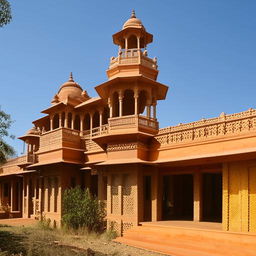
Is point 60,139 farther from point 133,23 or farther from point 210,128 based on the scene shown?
point 210,128

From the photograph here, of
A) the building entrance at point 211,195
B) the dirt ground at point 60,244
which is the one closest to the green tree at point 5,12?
the dirt ground at point 60,244

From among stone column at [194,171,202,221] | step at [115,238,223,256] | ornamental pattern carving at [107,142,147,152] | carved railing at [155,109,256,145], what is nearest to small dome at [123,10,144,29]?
carved railing at [155,109,256,145]

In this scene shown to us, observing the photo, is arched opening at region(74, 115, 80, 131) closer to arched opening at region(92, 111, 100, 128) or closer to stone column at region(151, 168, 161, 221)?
arched opening at region(92, 111, 100, 128)

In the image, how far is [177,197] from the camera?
17.7 meters

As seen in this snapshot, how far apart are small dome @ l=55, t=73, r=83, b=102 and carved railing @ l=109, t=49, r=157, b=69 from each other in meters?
7.20

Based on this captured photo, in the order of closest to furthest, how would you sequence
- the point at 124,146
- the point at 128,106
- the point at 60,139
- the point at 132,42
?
the point at 124,146 → the point at 60,139 → the point at 132,42 → the point at 128,106

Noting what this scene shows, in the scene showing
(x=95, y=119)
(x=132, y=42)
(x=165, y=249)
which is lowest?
(x=165, y=249)

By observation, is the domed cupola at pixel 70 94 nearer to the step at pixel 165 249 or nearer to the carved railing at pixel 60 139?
the carved railing at pixel 60 139

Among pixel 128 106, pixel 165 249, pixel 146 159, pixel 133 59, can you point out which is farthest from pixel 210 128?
pixel 128 106

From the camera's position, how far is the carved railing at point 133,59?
643 inches

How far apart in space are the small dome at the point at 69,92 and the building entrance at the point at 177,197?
388 inches

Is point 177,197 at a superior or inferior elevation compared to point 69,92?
inferior

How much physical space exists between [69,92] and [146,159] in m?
11.0

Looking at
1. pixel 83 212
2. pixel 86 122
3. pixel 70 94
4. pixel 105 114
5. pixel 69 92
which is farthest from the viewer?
pixel 86 122
